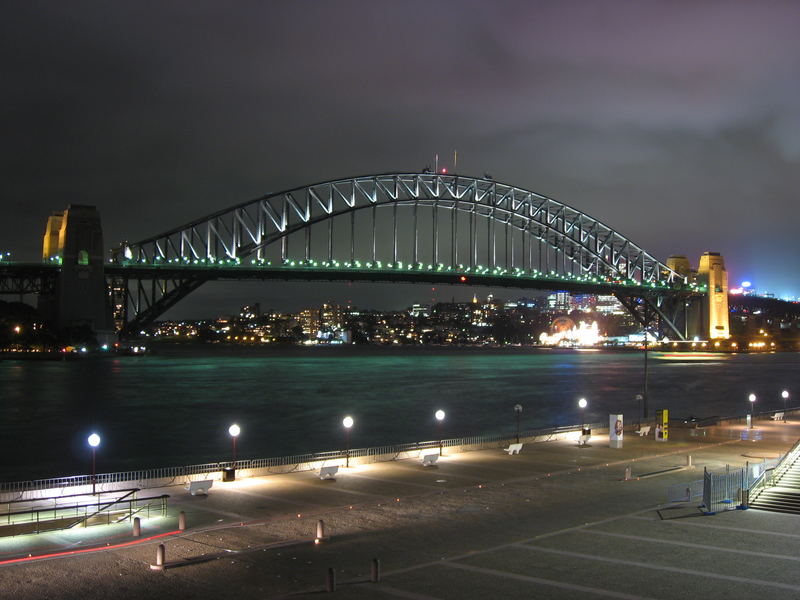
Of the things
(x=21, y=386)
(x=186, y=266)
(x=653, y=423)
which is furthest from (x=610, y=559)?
(x=186, y=266)

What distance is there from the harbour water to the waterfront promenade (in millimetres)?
12379

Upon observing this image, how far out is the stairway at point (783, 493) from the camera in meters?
15.3

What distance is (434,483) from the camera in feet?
59.6

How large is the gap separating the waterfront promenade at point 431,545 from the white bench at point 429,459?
1489mm

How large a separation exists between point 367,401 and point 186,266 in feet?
154

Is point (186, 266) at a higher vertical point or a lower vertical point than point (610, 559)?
higher

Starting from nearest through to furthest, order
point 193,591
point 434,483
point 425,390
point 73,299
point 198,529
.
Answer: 1. point 193,591
2. point 198,529
3. point 434,483
4. point 425,390
5. point 73,299

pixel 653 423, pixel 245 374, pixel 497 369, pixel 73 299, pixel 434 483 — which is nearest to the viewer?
pixel 434 483

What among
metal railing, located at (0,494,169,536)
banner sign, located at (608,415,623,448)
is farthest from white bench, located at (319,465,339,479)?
banner sign, located at (608,415,623,448)

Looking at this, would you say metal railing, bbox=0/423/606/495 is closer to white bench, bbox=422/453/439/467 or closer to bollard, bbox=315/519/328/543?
white bench, bbox=422/453/439/467

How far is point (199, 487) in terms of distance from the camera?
1652 centimetres

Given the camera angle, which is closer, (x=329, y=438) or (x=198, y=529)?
(x=198, y=529)

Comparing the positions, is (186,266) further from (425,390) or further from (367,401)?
(367,401)

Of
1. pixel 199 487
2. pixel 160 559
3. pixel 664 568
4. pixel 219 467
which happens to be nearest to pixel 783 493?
pixel 664 568
